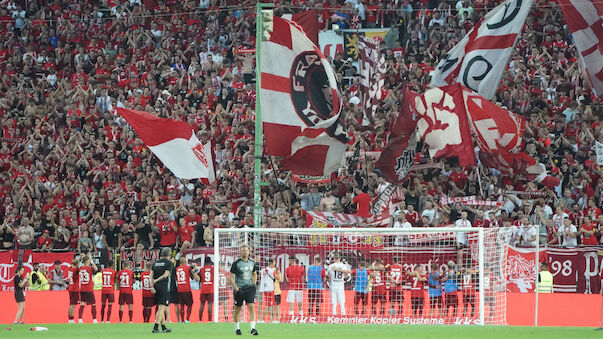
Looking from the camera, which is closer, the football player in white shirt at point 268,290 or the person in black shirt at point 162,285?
the person in black shirt at point 162,285

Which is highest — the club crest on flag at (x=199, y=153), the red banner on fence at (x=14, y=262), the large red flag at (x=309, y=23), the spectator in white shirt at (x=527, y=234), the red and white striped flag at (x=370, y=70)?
the large red flag at (x=309, y=23)

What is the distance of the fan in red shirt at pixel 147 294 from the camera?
2639 centimetres

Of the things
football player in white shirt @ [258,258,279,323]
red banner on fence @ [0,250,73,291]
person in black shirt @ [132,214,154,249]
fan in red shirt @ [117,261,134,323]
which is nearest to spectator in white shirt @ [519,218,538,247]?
football player in white shirt @ [258,258,279,323]

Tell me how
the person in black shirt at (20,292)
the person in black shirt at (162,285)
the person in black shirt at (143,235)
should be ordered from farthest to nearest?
the person in black shirt at (143,235) → the person in black shirt at (20,292) → the person in black shirt at (162,285)

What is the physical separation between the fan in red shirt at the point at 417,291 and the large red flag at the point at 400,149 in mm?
2730

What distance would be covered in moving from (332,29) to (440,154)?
11.0m

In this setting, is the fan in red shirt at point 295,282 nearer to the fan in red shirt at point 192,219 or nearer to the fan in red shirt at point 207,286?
the fan in red shirt at point 207,286

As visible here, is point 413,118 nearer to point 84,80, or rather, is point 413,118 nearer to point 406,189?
point 406,189

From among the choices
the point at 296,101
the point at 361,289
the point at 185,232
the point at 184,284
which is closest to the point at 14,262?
the point at 185,232

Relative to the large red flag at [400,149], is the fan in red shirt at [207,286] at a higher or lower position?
lower

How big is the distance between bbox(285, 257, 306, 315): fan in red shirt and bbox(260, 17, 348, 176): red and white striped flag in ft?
7.13

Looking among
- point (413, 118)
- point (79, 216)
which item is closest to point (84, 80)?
point (79, 216)

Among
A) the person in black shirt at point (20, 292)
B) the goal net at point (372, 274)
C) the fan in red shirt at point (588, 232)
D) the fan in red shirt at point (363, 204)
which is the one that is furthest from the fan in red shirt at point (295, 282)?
the fan in red shirt at point (588, 232)

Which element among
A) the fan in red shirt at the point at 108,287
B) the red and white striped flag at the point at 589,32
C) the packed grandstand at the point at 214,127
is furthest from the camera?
the packed grandstand at the point at 214,127
